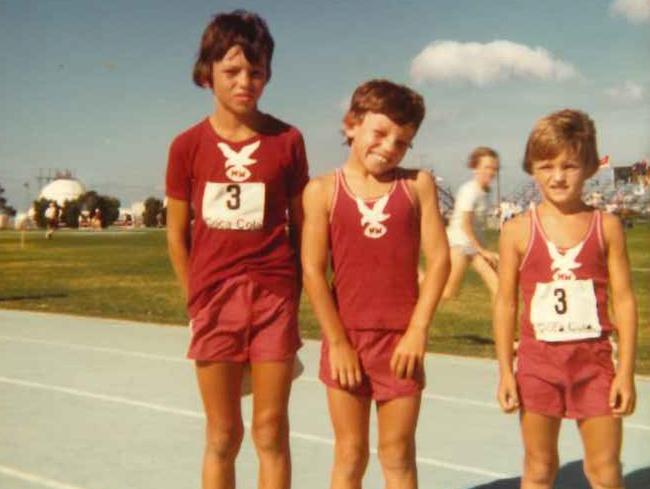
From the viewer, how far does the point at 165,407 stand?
6750 mm

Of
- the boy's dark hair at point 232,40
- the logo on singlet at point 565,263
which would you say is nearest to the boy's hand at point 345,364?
the logo on singlet at point 565,263

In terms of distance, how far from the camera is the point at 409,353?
10.7 feet

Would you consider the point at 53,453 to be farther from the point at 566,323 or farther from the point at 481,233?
the point at 481,233

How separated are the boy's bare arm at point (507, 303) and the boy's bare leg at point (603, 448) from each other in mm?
260

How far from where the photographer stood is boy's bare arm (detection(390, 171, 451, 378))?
129 inches

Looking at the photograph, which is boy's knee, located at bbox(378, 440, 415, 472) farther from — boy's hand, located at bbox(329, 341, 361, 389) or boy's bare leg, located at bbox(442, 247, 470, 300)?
boy's bare leg, located at bbox(442, 247, 470, 300)

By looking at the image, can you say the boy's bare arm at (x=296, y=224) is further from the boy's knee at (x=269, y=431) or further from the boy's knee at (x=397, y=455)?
the boy's knee at (x=397, y=455)

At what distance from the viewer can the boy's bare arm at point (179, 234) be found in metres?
3.61

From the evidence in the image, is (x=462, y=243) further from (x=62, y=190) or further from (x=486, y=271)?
(x=62, y=190)

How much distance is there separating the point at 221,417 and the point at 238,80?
121cm

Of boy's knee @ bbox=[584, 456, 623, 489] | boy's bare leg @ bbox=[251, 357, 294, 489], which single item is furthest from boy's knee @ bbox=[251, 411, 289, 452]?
boy's knee @ bbox=[584, 456, 623, 489]

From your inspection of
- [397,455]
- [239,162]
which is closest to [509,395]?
[397,455]

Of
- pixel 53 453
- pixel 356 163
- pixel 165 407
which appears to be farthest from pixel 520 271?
pixel 165 407

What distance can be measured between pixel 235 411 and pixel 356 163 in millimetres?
1004
